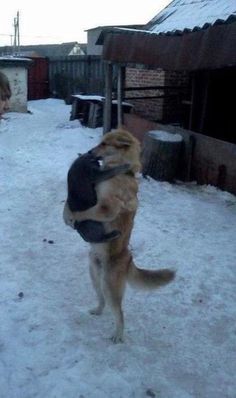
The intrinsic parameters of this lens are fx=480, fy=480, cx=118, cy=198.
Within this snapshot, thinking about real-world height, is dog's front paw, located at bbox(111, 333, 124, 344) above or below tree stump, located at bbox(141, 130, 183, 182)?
below

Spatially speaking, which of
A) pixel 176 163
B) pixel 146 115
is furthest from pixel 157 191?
pixel 146 115

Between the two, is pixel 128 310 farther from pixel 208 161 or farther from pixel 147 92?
pixel 147 92

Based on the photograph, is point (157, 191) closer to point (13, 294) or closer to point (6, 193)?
point (6, 193)

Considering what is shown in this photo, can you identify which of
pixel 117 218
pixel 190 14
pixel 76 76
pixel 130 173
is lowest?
pixel 117 218

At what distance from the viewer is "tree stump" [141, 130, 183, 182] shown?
8656 millimetres

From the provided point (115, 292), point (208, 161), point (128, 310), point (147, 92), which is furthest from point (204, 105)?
point (115, 292)

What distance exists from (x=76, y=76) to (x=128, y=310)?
64.9ft

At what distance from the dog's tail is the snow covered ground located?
489 mm

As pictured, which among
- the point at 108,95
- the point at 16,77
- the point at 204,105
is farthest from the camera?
the point at 16,77

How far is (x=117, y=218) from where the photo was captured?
12.4ft

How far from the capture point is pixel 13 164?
1005 centimetres

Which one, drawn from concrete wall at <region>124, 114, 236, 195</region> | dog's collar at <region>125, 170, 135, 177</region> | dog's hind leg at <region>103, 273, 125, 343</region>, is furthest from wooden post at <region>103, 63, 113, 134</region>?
dog's hind leg at <region>103, 273, 125, 343</region>

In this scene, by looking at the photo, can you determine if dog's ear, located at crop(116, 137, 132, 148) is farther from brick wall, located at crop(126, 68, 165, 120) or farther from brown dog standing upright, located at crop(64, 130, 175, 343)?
brick wall, located at crop(126, 68, 165, 120)

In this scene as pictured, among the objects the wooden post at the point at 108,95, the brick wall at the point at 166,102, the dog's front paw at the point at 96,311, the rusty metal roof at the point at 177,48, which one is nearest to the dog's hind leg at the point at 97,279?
the dog's front paw at the point at 96,311
